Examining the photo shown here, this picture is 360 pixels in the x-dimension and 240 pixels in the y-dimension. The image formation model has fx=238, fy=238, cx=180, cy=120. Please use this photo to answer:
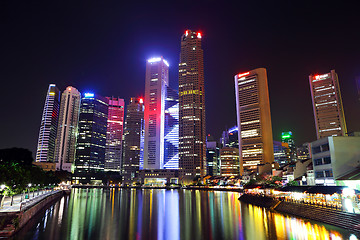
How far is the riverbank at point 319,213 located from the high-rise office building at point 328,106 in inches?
6542

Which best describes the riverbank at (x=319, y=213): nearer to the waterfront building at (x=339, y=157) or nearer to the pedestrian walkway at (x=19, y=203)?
the waterfront building at (x=339, y=157)

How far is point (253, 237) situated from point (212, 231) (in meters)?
5.33

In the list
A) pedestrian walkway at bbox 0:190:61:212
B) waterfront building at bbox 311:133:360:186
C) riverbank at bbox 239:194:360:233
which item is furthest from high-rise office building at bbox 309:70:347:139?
pedestrian walkway at bbox 0:190:61:212

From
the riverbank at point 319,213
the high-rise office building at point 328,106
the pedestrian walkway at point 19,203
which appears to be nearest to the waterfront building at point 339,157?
the riverbank at point 319,213

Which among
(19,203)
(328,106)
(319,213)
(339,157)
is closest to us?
(319,213)

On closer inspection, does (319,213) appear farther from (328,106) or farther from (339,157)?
(328,106)

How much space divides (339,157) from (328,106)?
16295cm

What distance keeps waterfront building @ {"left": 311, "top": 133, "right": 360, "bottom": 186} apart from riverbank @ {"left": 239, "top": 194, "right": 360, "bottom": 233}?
14795 mm

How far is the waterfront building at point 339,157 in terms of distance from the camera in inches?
2037

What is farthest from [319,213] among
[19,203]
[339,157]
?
[19,203]

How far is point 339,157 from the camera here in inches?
2069

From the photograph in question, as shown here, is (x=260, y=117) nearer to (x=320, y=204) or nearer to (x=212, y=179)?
(x=212, y=179)

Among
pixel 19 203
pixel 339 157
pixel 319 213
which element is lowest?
pixel 319 213

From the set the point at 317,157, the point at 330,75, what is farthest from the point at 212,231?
the point at 330,75
